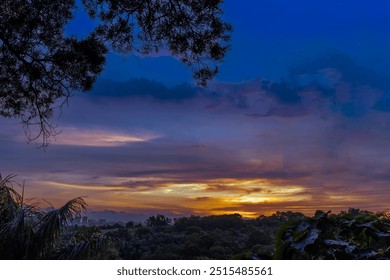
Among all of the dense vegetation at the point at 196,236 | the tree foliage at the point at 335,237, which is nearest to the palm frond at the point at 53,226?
the dense vegetation at the point at 196,236

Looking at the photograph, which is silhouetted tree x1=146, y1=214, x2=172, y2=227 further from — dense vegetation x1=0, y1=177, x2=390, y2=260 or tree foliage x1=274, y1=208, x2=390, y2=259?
tree foliage x1=274, y1=208, x2=390, y2=259

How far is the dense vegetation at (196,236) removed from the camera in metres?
1.92

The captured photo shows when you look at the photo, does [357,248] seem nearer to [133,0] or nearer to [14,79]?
[133,0]

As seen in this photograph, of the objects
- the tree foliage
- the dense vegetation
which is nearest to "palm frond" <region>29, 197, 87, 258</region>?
the dense vegetation

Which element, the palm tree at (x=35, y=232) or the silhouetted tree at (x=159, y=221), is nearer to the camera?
the palm tree at (x=35, y=232)

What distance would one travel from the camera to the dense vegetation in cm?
192

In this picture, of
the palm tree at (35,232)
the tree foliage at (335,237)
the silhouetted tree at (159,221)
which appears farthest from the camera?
the silhouetted tree at (159,221)

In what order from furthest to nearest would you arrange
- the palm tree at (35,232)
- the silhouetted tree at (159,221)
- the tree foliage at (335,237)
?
the silhouetted tree at (159,221), the palm tree at (35,232), the tree foliage at (335,237)

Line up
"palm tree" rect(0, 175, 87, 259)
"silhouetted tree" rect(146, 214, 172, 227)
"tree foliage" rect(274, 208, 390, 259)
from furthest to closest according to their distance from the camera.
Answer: "silhouetted tree" rect(146, 214, 172, 227) → "palm tree" rect(0, 175, 87, 259) → "tree foliage" rect(274, 208, 390, 259)

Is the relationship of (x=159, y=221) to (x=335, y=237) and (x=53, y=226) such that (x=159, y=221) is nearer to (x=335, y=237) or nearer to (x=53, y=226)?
(x=53, y=226)

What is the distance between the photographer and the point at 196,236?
11.9 metres

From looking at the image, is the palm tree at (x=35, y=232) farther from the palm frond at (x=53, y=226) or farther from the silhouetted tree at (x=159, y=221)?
the silhouetted tree at (x=159, y=221)

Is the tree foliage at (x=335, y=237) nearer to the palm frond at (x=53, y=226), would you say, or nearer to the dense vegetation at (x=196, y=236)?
the dense vegetation at (x=196, y=236)
